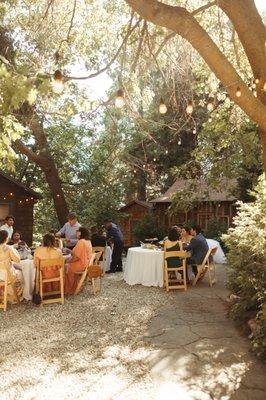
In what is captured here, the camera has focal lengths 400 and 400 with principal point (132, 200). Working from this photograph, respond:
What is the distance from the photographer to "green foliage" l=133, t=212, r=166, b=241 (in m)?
21.6

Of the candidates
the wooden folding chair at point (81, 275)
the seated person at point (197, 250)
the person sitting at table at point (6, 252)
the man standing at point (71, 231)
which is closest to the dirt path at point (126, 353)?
the wooden folding chair at point (81, 275)

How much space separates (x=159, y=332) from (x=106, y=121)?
1341cm

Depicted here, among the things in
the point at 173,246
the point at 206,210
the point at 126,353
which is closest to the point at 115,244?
the point at 173,246

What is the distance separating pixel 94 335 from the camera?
6281 mm

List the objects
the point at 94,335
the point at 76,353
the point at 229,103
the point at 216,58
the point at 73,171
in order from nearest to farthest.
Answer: the point at 216,58 < the point at 76,353 < the point at 94,335 < the point at 229,103 < the point at 73,171

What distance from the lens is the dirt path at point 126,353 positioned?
14.5 feet

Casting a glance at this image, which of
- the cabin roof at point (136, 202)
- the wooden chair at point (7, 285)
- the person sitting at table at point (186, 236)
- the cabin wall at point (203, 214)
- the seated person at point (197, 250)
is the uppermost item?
the cabin roof at point (136, 202)

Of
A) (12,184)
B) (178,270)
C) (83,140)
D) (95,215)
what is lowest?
(178,270)

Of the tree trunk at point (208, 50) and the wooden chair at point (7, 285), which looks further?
the wooden chair at point (7, 285)

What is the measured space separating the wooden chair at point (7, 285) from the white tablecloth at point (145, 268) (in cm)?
312

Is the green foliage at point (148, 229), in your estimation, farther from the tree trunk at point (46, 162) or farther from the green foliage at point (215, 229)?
the tree trunk at point (46, 162)

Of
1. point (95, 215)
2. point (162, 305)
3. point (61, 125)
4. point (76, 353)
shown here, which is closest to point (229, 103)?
point (162, 305)

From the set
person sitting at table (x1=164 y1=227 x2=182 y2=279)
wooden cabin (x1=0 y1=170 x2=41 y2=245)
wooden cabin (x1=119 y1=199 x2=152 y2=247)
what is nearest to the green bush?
person sitting at table (x1=164 y1=227 x2=182 y2=279)

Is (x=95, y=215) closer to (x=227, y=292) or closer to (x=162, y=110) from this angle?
(x=227, y=292)
